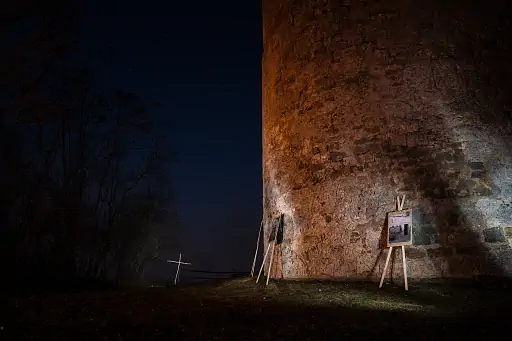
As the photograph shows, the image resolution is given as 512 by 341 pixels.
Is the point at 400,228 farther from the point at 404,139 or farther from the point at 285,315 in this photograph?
the point at 285,315

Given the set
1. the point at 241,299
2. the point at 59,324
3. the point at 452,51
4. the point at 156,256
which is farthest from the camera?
the point at 156,256

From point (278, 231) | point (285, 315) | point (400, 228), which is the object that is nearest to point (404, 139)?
point (400, 228)

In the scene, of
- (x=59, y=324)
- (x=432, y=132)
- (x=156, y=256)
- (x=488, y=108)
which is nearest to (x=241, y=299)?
(x=59, y=324)

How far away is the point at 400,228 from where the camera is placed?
19.3 ft

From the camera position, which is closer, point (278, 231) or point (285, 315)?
point (285, 315)

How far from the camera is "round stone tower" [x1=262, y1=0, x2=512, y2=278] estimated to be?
5.96 meters

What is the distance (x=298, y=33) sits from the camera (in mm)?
7594

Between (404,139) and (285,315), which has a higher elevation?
(404,139)

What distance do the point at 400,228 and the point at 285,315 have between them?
2472 mm

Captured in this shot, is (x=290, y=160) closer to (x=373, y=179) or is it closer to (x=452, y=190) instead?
(x=373, y=179)

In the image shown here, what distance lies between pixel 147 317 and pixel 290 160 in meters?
4.22

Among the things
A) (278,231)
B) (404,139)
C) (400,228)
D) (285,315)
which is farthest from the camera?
(278,231)

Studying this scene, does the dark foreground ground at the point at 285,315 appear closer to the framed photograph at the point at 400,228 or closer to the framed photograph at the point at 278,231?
the framed photograph at the point at 400,228

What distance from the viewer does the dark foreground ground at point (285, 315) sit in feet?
11.2
